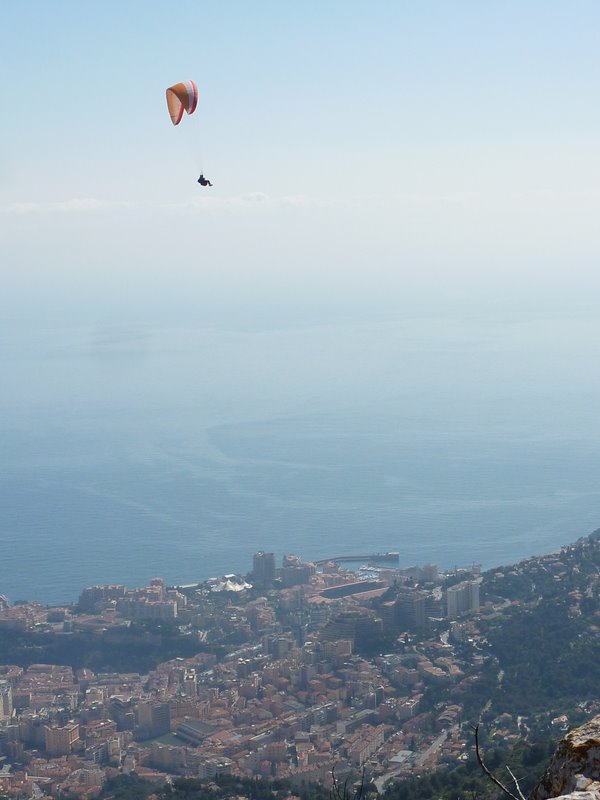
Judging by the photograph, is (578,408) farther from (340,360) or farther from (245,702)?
(245,702)

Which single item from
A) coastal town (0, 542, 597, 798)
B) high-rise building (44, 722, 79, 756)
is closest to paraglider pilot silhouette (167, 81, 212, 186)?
coastal town (0, 542, 597, 798)

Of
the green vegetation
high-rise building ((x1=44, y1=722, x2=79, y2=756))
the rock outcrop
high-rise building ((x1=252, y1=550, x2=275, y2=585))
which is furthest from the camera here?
high-rise building ((x1=252, y1=550, x2=275, y2=585))

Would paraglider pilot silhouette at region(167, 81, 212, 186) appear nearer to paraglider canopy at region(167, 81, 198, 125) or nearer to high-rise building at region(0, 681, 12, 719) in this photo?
paraglider canopy at region(167, 81, 198, 125)

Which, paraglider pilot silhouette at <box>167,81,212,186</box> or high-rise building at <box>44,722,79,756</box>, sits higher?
paraglider pilot silhouette at <box>167,81,212,186</box>

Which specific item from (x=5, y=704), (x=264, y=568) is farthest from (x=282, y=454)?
(x=5, y=704)

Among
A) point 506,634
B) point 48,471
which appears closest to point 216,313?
point 48,471

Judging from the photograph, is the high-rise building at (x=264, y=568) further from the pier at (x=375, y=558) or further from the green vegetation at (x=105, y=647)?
the green vegetation at (x=105, y=647)
